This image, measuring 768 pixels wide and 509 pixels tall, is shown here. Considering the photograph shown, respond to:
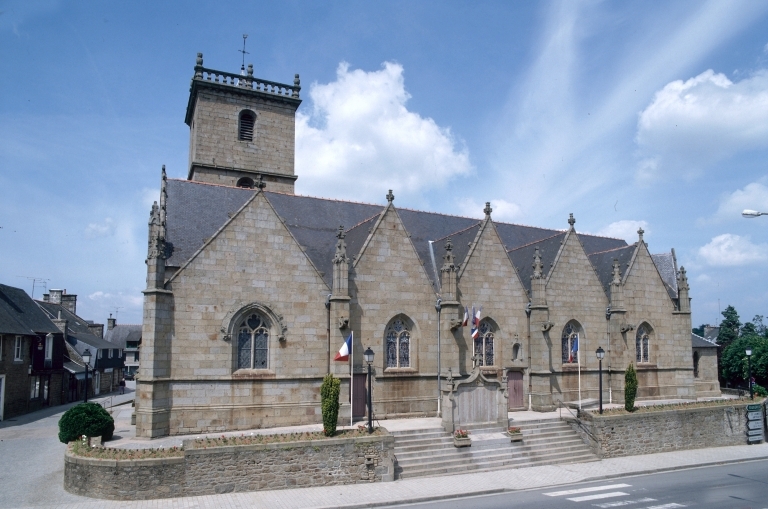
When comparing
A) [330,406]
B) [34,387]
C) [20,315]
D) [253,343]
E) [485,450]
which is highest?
[20,315]

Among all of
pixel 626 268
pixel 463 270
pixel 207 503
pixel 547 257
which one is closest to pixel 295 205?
pixel 463 270

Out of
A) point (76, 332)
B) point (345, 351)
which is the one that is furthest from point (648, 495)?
point (76, 332)

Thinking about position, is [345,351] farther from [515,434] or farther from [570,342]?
[570,342]

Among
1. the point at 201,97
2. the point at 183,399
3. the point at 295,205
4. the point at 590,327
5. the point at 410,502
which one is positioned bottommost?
the point at 410,502

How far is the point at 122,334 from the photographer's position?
71.5 meters

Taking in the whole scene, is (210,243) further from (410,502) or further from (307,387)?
(410,502)

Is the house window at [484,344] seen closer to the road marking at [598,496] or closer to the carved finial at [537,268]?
the carved finial at [537,268]

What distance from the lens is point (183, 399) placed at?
21.2 meters

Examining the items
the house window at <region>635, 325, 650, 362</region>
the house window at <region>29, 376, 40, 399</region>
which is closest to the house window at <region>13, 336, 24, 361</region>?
the house window at <region>29, 376, 40, 399</region>

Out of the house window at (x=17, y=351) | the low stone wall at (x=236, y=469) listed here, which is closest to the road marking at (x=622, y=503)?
the low stone wall at (x=236, y=469)

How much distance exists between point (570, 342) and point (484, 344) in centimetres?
521

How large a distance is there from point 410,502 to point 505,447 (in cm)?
628

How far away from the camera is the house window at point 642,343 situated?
31.5 meters

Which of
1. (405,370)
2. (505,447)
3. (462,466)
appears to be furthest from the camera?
(405,370)
